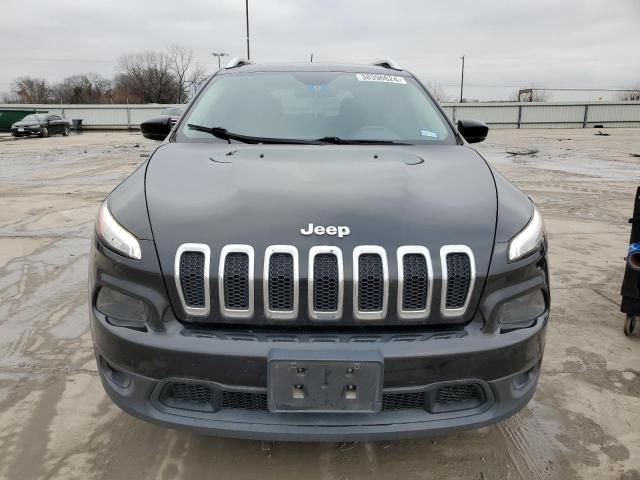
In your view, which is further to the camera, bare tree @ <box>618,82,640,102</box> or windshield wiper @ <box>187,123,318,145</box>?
bare tree @ <box>618,82,640,102</box>

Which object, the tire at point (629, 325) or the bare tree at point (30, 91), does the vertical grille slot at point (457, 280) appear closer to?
the tire at point (629, 325)

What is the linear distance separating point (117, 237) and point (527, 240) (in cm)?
153

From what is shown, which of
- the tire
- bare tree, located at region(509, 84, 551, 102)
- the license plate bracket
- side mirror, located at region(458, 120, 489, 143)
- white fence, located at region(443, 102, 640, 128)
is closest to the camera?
the license plate bracket

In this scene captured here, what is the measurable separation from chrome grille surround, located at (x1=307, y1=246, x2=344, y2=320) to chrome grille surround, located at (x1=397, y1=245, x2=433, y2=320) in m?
0.20

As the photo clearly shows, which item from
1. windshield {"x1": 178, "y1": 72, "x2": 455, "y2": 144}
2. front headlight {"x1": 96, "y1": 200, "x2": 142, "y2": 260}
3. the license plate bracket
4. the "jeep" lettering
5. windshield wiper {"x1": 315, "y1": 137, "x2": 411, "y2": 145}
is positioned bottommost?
the license plate bracket

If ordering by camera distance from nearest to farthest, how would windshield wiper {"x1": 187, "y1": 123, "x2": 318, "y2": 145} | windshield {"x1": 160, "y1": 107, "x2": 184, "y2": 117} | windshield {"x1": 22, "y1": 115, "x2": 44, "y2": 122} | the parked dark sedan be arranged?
1. windshield wiper {"x1": 187, "y1": 123, "x2": 318, "y2": 145}
2. windshield {"x1": 160, "y1": 107, "x2": 184, "y2": 117}
3. the parked dark sedan
4. windshield {"x1": 22, "y1": 115, "x2": 44, "y2": 122}

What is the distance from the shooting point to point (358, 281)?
1743 millimetres

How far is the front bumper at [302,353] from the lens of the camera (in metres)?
1.72

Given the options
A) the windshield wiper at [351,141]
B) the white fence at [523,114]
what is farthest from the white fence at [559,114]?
the windshield wiper at [351,141]

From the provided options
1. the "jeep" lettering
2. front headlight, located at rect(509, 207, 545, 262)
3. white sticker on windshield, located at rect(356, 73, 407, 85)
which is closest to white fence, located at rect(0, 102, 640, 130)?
white sticker on windshield, located at rect(356, 73, 407, 85)

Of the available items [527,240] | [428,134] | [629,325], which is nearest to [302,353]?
[527,240]

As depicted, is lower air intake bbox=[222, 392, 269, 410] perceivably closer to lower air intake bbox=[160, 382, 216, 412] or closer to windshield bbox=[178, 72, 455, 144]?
lower air intake bbox=[160, 382, 216, 412]

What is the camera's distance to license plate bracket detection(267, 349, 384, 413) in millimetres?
1681

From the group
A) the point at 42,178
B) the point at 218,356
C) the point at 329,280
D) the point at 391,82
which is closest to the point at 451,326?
the point at 329,280
